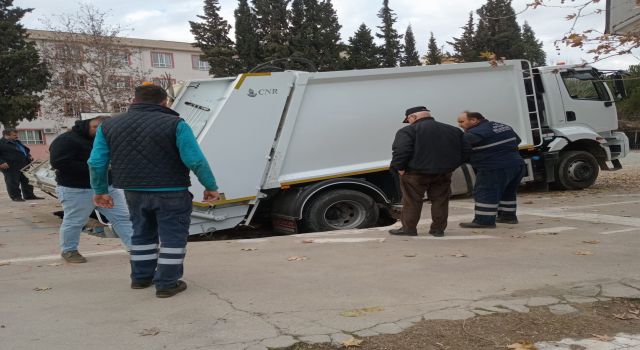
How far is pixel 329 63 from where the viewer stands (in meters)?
36.6

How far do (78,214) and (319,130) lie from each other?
3.32m

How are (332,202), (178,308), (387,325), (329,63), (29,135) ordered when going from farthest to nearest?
(29,135) < (329,63) < (332,202) < (178,308) < (387,325)

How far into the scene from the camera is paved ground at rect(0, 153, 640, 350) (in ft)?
10.9

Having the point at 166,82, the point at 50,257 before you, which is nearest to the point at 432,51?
the point at 166,82

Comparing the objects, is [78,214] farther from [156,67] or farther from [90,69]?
[156,67]

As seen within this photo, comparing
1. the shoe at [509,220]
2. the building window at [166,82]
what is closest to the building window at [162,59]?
the building window at [166,82]

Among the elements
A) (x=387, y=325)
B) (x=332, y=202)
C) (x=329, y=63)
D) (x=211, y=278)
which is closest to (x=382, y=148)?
(x=332, y=202)

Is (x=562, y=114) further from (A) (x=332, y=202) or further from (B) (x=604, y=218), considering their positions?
(A) (x=332, y=202)

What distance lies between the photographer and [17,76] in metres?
33.2

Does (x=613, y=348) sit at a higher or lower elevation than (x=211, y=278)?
lower

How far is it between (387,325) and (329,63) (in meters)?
34.3

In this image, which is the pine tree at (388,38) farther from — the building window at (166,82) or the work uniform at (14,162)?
the work uniform at (14,162)

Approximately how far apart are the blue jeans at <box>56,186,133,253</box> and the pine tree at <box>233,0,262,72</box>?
33.9m

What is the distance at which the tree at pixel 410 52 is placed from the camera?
159 ft
